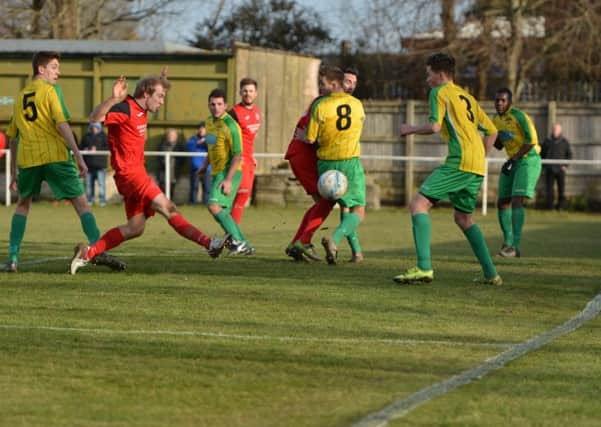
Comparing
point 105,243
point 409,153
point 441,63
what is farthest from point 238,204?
point 409,153

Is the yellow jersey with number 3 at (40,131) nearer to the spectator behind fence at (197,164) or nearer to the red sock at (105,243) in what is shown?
the red sock at (105,243)

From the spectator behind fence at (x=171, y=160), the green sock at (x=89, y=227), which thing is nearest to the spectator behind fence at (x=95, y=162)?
the spectator behind fence at (x=171, y=160)

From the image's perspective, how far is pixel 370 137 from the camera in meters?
31.6

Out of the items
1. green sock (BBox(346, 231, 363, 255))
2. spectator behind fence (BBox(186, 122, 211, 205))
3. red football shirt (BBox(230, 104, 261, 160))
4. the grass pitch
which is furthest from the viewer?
spectator behind fence (BBox(186, 122, 211, 205))

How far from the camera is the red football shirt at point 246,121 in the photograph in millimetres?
14672

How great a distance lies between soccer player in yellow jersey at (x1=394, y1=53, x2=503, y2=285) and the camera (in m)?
10.9

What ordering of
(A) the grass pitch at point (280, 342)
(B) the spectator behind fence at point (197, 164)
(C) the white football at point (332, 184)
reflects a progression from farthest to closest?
(B) the spectator behind fence at point (197, 164), (C) the white football at point (332, 184), (A) the grass pitch at point (280, 342)

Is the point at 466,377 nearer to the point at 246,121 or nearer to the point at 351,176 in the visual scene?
the point at 351,176

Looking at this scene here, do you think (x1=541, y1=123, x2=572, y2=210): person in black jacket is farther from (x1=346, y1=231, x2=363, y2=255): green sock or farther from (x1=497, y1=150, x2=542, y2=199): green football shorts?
(x1=346, y1=231, x2=363, y2=255): green sock

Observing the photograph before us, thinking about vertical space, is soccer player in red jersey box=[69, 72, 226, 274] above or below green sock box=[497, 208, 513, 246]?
above

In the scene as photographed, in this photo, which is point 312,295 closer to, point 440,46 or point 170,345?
point 170,345

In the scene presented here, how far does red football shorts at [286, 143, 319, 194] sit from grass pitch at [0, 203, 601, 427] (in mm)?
837

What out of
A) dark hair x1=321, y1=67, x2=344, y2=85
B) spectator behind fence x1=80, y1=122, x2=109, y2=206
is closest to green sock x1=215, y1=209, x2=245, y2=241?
dark hair x1=321, y1=67, x2=344, y2=85

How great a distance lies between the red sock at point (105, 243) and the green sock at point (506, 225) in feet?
17.8
